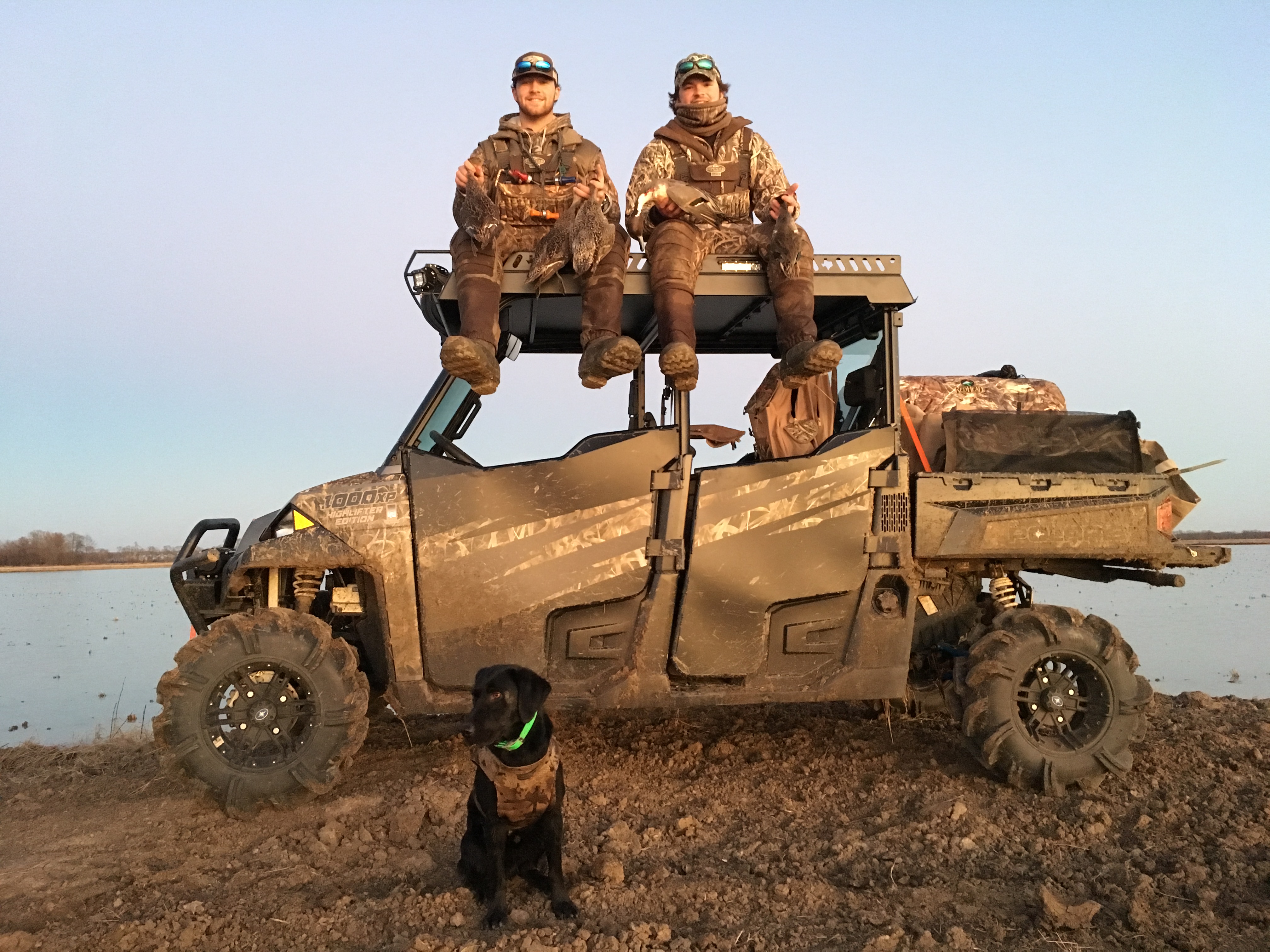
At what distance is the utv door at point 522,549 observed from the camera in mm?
4141

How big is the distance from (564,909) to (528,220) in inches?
125

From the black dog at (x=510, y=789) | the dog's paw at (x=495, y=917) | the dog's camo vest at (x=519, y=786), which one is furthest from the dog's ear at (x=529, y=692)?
the dog's paw at (x=495, y=917)

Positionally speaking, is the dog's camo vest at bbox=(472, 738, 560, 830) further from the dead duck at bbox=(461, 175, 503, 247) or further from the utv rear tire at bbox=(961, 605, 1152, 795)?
the dead duck at bbox=(461, 175, 503, 247)

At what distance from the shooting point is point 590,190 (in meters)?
4.40

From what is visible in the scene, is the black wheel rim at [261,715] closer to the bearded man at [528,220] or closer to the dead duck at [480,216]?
the bearded man at [528,220]

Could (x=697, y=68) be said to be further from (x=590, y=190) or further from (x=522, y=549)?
(x=522, y=549)

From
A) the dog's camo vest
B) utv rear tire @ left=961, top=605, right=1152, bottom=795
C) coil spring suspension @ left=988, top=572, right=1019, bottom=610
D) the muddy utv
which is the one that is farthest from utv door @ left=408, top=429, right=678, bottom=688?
coil spring suspension @ left=988, top=572, right=1019, bottom=610

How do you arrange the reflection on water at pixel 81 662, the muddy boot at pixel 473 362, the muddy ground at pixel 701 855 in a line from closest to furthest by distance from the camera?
the muddy ground at pixel 701 855, the muddy boot at pixel 473 362, the reflection on water at pixel 81 662

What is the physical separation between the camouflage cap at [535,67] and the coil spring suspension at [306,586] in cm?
272

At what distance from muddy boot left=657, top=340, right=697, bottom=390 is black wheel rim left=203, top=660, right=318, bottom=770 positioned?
2.09 meters

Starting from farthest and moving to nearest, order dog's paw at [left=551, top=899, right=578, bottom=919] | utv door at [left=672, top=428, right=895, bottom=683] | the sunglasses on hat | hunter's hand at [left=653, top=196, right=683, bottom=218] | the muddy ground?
the sunglasses on hat < hunter's hand at [left=653, top=196, right=683, bottom=218] < utv door at [left=672, top=428, right=895, bottom=683] < dog's paw at [left=551, top=899, right=578, bottom=919] < the muddy ground

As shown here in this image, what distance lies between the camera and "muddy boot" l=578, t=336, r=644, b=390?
407 cm

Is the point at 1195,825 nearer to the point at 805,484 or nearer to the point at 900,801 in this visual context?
the point at 900,801

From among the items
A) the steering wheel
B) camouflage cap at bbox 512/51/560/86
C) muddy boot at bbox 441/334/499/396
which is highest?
camouflage cap at bbox 512/51/560/86
